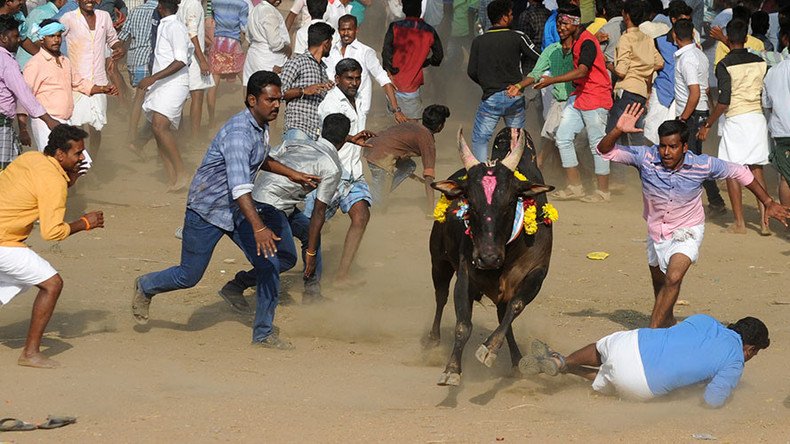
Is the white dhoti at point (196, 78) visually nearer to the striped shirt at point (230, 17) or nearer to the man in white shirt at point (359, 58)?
the striped shirt at point (230, 17)

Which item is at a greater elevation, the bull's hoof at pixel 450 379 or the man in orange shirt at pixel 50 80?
the man in orange shirt at pixel 50 80

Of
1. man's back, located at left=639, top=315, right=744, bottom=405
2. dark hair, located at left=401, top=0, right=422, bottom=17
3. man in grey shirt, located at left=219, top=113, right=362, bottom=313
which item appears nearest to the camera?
man's back, located at left=639, top=315, right=744, bottom=405

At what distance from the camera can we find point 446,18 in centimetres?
1961

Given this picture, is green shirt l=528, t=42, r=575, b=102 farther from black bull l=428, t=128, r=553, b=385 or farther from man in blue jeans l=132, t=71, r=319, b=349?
man in blue jeans l=132, t=71, r=319, b=349

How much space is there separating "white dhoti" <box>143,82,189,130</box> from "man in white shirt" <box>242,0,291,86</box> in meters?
1.33

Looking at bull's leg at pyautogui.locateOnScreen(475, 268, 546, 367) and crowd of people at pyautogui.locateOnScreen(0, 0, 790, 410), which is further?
crowd of people at pyautogui.locateOnScreen(0, 0, 790, 410)

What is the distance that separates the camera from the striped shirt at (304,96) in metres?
11.8

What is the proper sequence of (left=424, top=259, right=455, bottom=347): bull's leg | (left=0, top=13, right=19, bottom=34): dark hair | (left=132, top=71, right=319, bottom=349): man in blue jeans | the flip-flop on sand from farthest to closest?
(left=0, top=13, right=19, bottom=34): dark hair, (left=424, top=259, right=455, bottom=347): bull's leg, (left=132, top=71, right=319, bottom=349): man in blue jeans, the flip-flop on sand

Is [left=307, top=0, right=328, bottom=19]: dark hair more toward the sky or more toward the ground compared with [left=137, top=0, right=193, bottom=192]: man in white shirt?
more toward the sky

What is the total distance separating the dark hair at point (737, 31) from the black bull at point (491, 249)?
4.49 m

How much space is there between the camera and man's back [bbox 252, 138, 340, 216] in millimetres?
9758

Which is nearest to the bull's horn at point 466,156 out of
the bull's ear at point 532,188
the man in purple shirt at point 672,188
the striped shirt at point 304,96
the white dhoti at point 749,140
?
the bull's ear at point 532,188

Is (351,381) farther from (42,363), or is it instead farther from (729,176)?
(729,176)

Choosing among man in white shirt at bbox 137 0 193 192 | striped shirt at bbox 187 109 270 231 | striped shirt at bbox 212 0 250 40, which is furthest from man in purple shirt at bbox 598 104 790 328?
striped shirt at bbox 212 0 250 40
